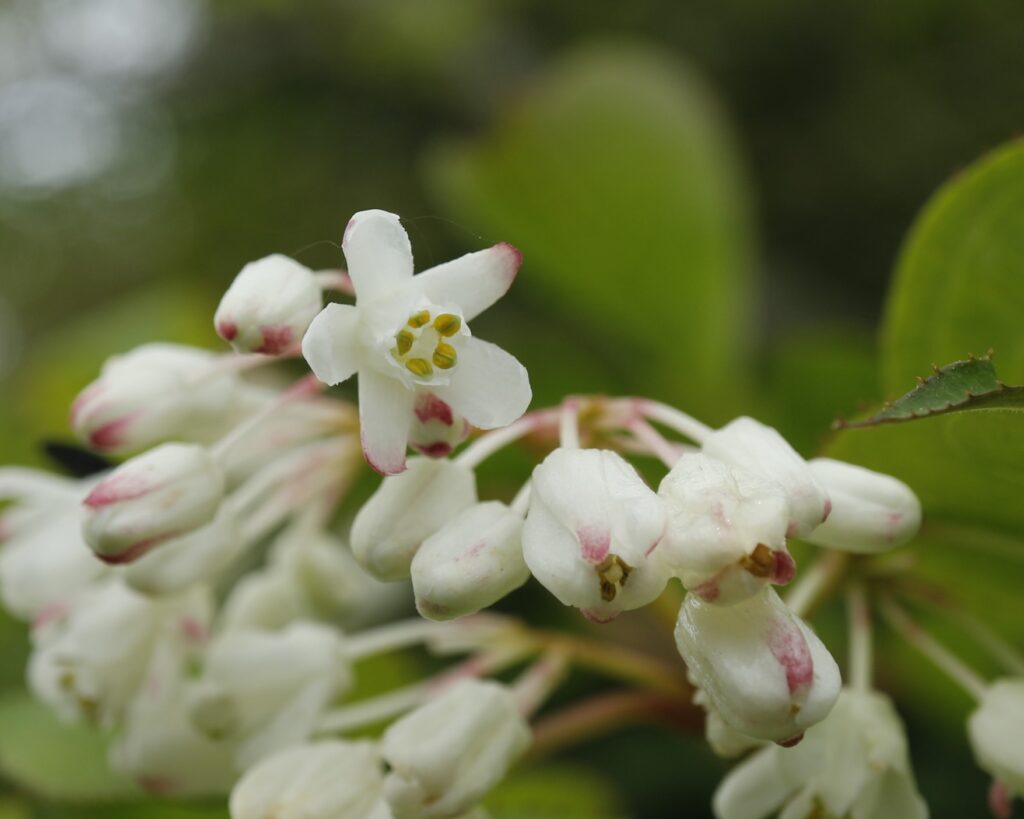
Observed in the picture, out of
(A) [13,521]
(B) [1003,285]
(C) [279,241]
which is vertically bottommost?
(C) [279,241]

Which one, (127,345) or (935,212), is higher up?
(935,212)

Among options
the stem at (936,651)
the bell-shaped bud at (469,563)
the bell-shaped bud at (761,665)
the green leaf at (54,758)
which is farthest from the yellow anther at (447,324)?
the green leaf at (54,758)

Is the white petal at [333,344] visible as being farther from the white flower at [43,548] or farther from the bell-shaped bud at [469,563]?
the white flower at [43,548]

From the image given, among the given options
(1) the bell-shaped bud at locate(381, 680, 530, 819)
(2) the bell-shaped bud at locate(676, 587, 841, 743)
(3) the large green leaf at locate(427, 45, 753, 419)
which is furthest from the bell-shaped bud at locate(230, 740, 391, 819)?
(3) the large green leaf at locate(427, 45, 753, 419)

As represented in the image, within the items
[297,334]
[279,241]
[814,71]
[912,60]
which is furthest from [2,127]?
[297,334]

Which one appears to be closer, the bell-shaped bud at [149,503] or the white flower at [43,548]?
the bell-shaped bud at [149,503]

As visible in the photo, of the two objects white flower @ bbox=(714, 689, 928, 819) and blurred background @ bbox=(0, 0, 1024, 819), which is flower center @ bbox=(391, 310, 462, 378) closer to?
blurred background @ bbox=(0, 0, 1024, 819)

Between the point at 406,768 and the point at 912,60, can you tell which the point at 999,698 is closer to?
the point at 406,768
